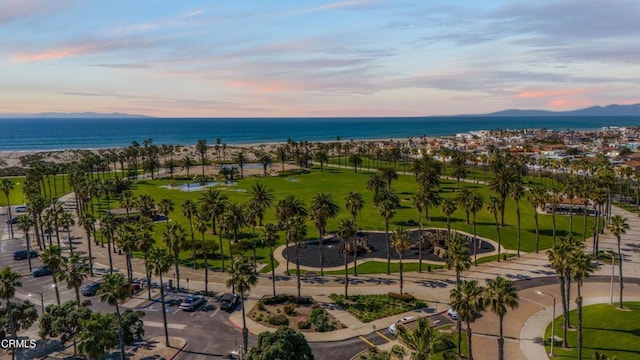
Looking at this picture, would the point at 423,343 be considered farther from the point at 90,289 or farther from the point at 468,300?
the point at 90,289

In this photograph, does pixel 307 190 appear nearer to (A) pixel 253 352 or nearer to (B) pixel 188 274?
(B) pixel 188 274

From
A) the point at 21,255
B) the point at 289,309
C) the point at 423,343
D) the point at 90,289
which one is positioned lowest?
the point at 289,309

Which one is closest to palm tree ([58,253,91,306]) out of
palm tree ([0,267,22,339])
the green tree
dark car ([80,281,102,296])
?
palm tree ([0,267,22,339])

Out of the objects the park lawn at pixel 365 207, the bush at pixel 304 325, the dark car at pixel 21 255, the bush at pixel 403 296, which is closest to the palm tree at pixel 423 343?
the bush at pixel 304 325

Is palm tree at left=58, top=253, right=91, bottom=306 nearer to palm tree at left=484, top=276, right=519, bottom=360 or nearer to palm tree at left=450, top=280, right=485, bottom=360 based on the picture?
palm tree at left=450, top=280, right=485, bottom=360

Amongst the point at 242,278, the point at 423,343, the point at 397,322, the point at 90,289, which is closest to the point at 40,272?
the point at 90,289

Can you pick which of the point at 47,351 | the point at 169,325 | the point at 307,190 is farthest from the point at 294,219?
the point at 307,190

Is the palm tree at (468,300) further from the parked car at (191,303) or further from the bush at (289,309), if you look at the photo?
the parked car at (191,303)
